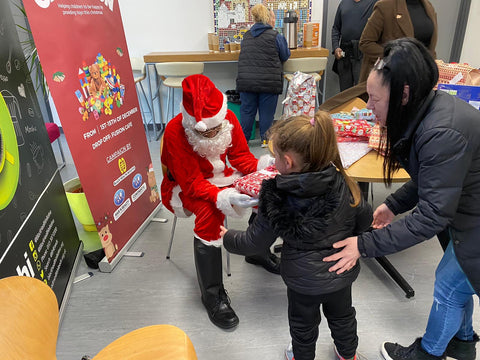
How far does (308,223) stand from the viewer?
1.11 meters

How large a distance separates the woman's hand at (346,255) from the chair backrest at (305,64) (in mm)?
3593

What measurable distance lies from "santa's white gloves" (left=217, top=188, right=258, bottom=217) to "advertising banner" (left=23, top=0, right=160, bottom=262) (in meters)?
0.83

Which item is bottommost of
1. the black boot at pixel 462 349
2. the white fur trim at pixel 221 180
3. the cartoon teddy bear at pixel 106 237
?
the black boot at pixel 462 349

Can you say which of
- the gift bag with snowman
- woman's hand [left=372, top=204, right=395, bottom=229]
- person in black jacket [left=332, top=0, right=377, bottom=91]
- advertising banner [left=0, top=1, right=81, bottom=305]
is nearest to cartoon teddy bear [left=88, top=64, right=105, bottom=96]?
advertising banner [left=0, top=1, right=81, bottom=305]

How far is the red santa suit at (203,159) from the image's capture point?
A: 169 cm

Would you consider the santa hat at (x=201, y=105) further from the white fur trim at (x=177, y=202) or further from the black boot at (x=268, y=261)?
the black boot at (x=268, y=261)

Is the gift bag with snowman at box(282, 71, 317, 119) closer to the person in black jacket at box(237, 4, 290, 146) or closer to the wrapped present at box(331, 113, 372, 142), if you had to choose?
the person in black jacket at box(237, 4, 290, 146)

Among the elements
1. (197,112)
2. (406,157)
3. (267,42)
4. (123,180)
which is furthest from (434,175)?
(267,42)

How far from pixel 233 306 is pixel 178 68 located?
3253 millimetres

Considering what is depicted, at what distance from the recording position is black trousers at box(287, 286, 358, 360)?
1.28 m

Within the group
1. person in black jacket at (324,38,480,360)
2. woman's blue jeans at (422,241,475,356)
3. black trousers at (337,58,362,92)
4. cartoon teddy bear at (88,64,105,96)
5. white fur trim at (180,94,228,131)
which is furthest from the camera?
black trousers at (337,58,362,92)

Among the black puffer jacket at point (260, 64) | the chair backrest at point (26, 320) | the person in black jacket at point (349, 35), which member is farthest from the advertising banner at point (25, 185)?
the person in black jacket at point (349, 35)

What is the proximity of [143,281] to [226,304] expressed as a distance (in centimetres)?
60

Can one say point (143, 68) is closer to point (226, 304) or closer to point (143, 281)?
point (143, 281)
